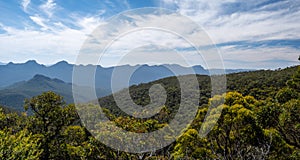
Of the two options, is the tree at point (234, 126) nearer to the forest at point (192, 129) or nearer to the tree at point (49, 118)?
the forest at point (192, 129)

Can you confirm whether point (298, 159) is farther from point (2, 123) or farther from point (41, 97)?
point (2, 123)

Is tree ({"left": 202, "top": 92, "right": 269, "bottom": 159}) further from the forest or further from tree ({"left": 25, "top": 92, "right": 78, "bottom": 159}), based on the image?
tree ({"left": 25, "top": 92, "right": 78, "bottom": 159})

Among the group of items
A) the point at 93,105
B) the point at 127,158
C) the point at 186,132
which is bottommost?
the point at 127,158

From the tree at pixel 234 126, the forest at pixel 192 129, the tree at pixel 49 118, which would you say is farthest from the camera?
the tree at pixel 49 118

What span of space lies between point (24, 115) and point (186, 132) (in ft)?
33.3

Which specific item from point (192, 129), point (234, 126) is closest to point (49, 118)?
point (192, 129)

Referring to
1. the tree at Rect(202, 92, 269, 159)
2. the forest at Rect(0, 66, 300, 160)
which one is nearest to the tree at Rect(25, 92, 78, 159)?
the forest at Rect(0, 66, 300, 160)

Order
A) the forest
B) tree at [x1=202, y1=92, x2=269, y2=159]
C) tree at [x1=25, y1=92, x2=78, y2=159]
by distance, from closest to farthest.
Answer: the forest → tree at [x1=202, y1=92, x2=269, y2=159] → tree at [x1=25, y1=92, x2=78, y2=159]

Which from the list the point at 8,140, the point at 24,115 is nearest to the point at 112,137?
the point at 8,140

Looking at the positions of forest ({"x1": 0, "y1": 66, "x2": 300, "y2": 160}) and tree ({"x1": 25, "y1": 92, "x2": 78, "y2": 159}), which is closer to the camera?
forest ({"x1": 0, "y1": 66, "x2": 300, "y2": 160})

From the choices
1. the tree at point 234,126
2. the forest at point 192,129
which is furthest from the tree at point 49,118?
the tree at point 234,126

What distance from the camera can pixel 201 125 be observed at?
48.2 ft

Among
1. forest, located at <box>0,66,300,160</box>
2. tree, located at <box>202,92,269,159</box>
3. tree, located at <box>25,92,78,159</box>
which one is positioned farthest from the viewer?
tree, located at <box>25,92,78,159</box>

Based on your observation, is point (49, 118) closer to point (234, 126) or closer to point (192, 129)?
point (192, 129)
